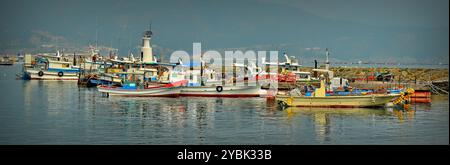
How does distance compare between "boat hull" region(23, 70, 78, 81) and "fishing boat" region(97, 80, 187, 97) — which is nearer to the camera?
"fishing boat" region(97, 80, 187, 97)

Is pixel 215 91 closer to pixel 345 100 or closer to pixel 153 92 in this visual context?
pixel 153 92

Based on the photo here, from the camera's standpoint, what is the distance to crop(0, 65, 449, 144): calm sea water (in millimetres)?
27469

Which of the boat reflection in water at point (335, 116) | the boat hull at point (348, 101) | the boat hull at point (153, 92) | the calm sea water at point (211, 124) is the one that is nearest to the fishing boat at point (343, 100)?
the boat hull at point (348, 101)

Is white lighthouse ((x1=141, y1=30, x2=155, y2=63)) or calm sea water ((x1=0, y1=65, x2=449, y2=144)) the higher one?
white lighthouse ((x1=141, y1=30, x2=155, y2=63))

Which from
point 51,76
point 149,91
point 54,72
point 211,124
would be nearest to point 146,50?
point 54,72

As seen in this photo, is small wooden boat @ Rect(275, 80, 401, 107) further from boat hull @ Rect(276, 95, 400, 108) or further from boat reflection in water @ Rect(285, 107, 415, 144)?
boat reflection in water @ Rect(285, 107, 415, 144)

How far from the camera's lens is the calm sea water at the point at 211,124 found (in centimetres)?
2747

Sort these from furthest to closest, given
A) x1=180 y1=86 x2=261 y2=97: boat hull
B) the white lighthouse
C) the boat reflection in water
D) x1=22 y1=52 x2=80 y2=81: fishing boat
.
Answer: x1=22 y1=52 x2=80 y2=81: fishing boat
the white lighthouse
x1=180 y1=86 x2=261 y2=97: boat hull
the boat reflection in water

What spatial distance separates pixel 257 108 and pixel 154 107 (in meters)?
7.51

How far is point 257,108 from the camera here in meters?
42.4

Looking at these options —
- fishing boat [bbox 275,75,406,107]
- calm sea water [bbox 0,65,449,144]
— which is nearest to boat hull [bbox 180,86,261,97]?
calm sea water [bbox 0,65,449,144]

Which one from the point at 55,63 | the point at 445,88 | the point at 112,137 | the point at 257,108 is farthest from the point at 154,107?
the point at 55,63

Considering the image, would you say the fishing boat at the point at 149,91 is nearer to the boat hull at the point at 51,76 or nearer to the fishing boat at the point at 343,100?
the fishing boat at the point at 343,100

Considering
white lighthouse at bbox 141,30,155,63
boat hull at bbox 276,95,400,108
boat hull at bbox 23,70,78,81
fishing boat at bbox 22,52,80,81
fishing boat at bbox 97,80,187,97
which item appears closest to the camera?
boat hull at bbox 276,95,400,108
